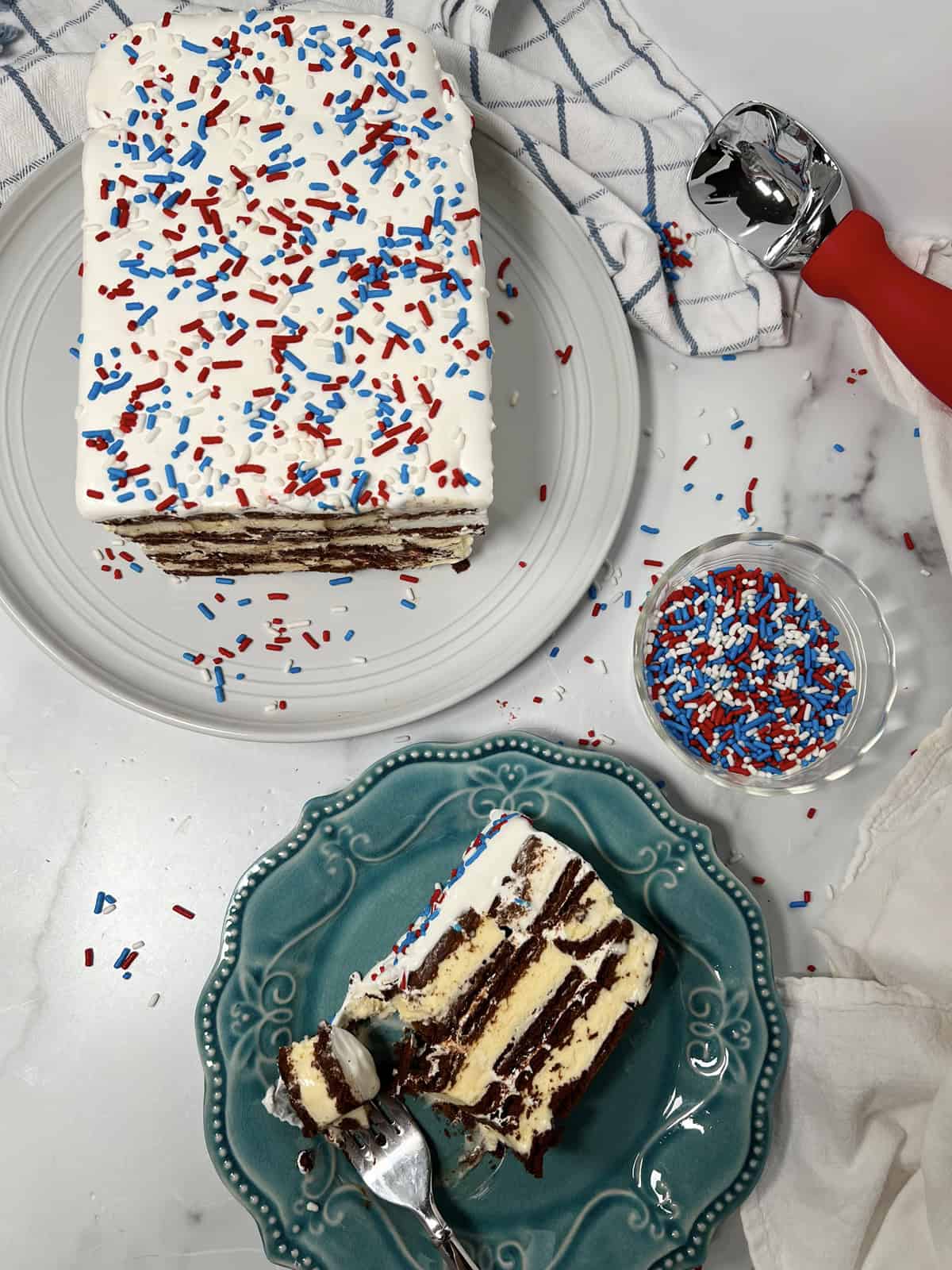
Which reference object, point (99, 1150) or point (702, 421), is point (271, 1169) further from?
point (702, 421)

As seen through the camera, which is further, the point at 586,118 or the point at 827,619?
the point at 827,619

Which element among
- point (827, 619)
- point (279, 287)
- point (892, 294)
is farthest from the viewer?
point (827, 619)

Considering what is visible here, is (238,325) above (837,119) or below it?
below

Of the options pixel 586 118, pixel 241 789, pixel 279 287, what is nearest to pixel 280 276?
pixel 279 287

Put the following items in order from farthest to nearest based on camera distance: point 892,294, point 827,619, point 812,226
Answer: point 827,619, point 812,226, point 892,294

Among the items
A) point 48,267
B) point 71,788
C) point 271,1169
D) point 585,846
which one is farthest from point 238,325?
point 271,1169

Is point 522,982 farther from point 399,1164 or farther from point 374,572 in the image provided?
point 374,572

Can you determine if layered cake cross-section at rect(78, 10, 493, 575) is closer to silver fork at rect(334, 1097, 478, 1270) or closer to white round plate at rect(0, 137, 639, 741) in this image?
white round plate at rect(0, 137, 639, 741)

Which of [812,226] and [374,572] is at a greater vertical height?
[812,226]
